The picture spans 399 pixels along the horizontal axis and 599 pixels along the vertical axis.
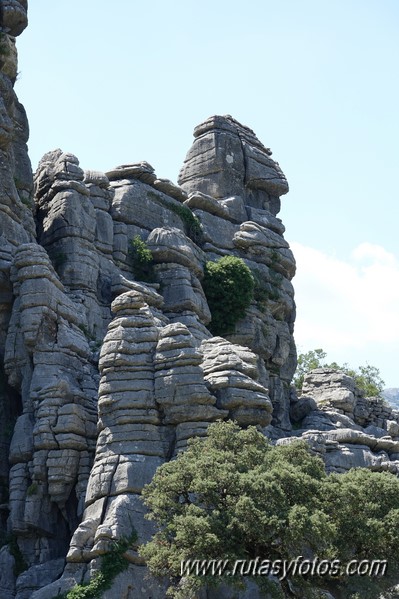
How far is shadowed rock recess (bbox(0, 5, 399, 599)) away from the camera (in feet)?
137

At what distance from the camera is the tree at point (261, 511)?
34.2 metres

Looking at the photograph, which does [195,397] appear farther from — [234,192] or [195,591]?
[234,192]

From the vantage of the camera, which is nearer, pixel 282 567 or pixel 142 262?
pixel 282 567

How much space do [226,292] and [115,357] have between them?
1915 centimetres

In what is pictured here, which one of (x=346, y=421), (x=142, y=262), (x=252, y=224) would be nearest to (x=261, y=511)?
(x=346, y=421)

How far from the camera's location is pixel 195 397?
4228 cm

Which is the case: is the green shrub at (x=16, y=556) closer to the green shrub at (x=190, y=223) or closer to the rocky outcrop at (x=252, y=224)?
the rocky outcrop at (x=252, y=224)

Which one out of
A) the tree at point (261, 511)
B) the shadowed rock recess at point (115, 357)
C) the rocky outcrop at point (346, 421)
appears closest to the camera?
the tree at point (261, 511)

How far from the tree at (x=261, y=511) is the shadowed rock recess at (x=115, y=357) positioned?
343 cm

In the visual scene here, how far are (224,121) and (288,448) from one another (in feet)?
120

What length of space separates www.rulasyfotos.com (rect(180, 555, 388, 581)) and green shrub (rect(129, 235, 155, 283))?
2524 centimetres

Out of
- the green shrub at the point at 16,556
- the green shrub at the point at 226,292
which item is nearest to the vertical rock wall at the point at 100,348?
the green shrub at the point at 16,556

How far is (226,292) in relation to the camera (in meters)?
61.2

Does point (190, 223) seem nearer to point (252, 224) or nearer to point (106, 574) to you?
point (252, 224)
